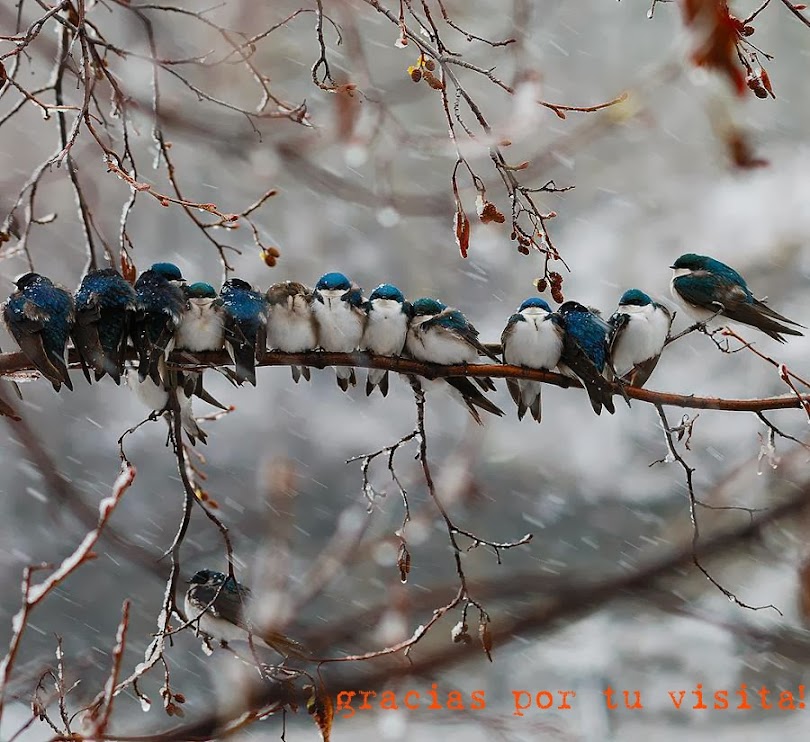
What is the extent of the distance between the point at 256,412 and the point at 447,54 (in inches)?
210

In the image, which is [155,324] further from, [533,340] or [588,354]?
[588,354]

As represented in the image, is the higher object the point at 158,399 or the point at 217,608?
the point at 158,399

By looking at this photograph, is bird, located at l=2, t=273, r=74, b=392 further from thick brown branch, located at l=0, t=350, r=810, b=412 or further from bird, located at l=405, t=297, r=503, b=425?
bird, located at l=405, t=297, r=503, b=425

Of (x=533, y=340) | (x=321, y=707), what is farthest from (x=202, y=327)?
(x=321, y=707)

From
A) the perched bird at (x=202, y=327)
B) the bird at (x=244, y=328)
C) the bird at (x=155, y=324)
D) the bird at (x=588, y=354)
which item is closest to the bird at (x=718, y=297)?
the bird at (x=588, y=354)

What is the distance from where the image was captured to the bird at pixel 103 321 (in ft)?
7.04

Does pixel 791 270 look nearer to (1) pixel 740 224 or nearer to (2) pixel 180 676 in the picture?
(1) pixel 740 224

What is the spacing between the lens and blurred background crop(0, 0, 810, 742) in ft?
19.6

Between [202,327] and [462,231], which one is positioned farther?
[202,327]

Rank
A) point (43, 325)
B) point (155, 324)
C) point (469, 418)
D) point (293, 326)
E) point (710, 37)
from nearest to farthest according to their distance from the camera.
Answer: point (710, 37)
point (43, 325)
point (155, 324)
point (293, 326)
point (469, 418)

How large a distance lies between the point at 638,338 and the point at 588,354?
186mm

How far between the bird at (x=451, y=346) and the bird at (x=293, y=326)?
10.5 inches

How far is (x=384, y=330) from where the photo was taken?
2.54m

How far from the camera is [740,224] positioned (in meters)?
7.20
